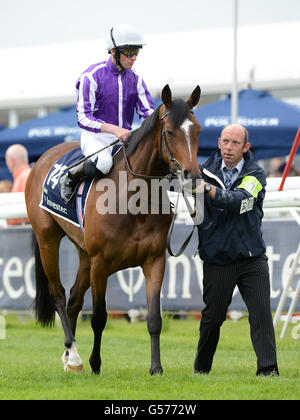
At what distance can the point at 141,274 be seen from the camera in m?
9.79

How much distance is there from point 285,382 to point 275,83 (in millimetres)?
9954

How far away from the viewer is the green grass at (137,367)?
5207 mm

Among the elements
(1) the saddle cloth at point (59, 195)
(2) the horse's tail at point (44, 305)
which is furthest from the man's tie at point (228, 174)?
(2) the horse's tail at point (44, 305)

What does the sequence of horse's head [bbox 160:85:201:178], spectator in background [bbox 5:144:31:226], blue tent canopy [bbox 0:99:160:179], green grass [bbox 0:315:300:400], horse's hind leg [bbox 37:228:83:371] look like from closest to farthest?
green grass [bbox 0:315:300:400] < horse's head [bbox 160:85:201:178] < horse's hind leg [bbox 37:228:83:371] < spectator in background [bbox 5:144:31:226] < blue tent canopy [bbox 0:99:160:179]

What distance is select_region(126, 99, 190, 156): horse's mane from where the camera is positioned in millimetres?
5703

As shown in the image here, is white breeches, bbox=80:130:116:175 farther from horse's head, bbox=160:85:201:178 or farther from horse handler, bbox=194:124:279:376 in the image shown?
horse handler, bbox=194:124:279:376

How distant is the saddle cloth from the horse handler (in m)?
1.01

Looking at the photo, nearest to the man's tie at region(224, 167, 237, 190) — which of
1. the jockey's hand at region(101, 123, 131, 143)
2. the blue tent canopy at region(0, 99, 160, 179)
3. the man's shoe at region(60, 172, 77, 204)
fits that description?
the jockey's hand at region(101, 123, 131, 143)

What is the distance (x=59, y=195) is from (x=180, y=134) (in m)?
1.73

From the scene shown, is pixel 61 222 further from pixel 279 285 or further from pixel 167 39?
pixel 167 39

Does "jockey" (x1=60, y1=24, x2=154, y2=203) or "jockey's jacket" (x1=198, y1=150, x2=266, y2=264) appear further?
"jockey" (x1=60, y1=24, x2=154, y2=203)

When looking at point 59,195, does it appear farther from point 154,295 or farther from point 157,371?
point 157,371

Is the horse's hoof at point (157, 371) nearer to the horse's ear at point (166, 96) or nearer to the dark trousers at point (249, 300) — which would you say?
the dark trousers at point (249, 300)
